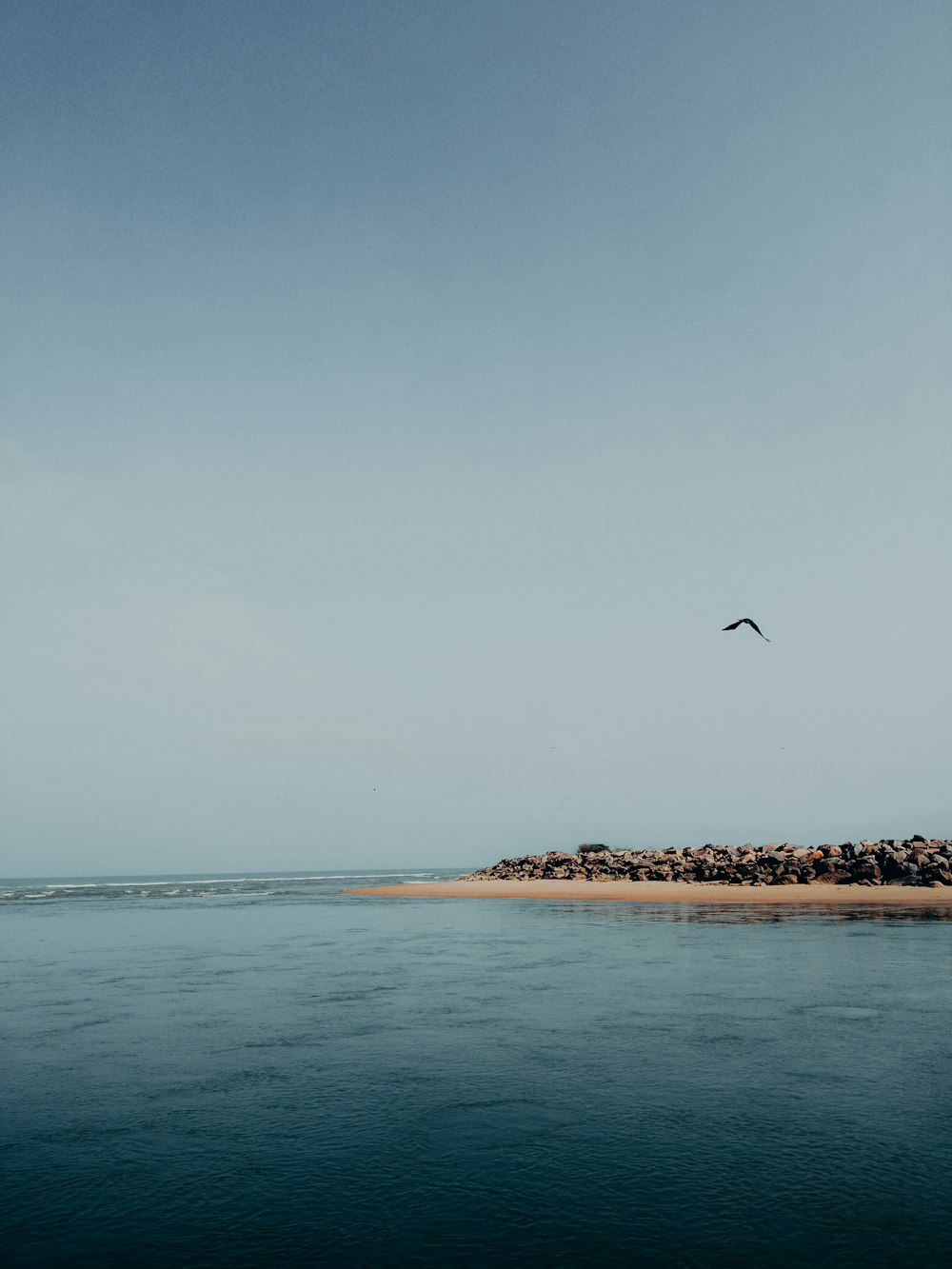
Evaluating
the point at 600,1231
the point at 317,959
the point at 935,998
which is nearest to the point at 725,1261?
the point at 600,1231

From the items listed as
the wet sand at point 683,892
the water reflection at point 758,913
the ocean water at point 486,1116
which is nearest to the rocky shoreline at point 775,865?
the wet sand at point 683,892

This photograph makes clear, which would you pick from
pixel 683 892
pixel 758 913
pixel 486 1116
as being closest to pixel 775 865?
pixel 683 892

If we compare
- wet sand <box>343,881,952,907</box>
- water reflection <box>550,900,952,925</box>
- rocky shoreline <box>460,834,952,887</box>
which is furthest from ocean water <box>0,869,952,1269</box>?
rocky shoreline <box>460,834,952,887</box>

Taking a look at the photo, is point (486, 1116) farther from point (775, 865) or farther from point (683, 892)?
point (775, 865)

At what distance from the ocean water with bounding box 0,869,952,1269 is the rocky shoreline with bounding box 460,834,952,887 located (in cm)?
2615

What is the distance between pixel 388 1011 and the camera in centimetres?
1404

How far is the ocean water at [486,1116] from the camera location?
6031 millimetres

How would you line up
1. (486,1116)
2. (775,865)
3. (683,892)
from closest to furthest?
(486,1116) → (683,892) → (775,865)

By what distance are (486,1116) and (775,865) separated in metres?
43.7

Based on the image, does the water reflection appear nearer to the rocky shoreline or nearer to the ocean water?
the rocky shoreline

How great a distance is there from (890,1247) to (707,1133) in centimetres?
231

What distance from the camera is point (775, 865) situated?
4809 centimetres

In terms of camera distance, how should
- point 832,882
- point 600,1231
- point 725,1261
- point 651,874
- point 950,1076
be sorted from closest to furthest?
point 725,1261, point 600,1231, point 950,1076, point 832,882, point 651,874

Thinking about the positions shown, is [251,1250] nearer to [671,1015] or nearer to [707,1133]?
[707,1133]
